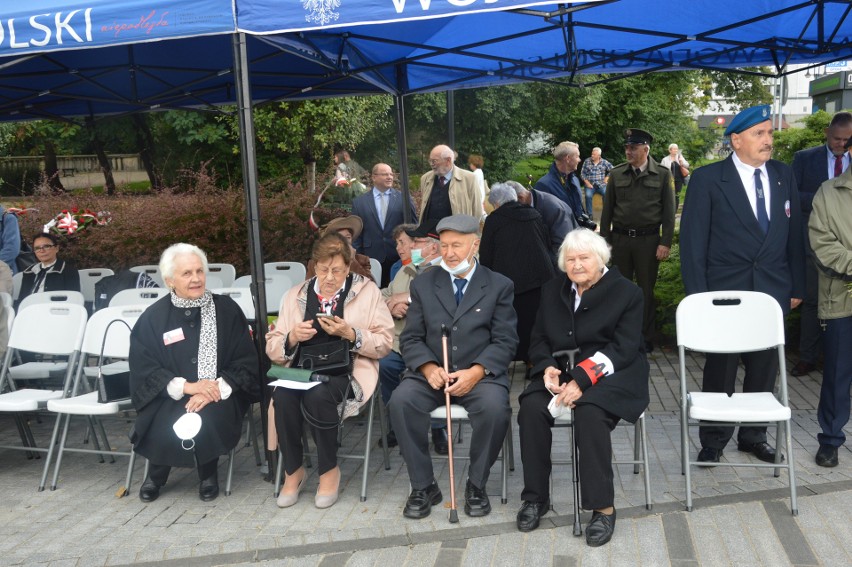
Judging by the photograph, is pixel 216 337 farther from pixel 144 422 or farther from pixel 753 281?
pixel 753 281

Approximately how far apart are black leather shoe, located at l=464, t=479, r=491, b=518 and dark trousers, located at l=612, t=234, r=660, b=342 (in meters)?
3.78

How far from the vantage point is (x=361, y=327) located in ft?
16.7

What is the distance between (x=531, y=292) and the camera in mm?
6305

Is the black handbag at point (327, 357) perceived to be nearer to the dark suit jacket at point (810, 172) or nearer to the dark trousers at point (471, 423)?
the dark trousers at point (471, 423)

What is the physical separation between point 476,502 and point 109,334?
2660 mm

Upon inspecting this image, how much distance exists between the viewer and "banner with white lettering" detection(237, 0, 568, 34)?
4.36 metres

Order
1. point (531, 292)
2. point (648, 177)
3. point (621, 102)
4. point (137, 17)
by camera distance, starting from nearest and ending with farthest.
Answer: point (137, 17) < point (531, 292) < point (648, 177) < point (621, 102)

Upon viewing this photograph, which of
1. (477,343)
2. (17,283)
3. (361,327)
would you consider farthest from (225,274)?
(477,343)

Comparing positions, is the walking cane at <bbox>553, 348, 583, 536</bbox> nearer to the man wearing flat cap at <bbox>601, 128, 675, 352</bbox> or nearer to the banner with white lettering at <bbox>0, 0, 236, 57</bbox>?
the banner with white lettering at <bbox>0, 0, 236, 57</bbox>

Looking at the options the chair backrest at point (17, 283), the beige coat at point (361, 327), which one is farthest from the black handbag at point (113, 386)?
the chair backrest at point (17, 283)

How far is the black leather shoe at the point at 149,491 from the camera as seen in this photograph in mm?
4977

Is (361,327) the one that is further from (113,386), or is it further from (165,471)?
(113,386)

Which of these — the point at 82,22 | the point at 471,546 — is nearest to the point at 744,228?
the point at 471,546

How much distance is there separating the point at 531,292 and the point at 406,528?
2415 mm
